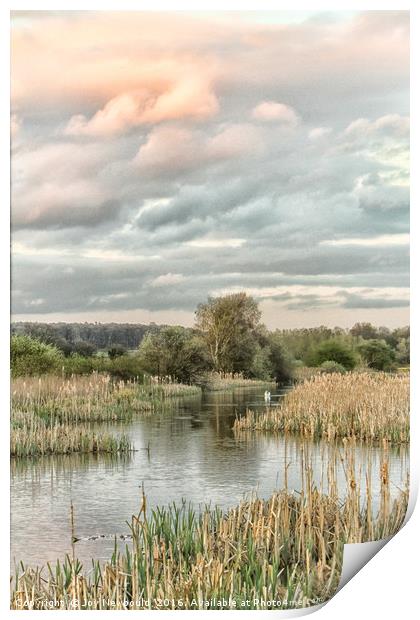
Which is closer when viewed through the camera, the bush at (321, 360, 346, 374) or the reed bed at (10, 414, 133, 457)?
the reed bed at (10, 414, 133, 457)

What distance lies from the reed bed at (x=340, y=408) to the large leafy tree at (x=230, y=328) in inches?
17.5

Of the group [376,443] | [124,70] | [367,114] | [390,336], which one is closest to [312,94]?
[367,114]

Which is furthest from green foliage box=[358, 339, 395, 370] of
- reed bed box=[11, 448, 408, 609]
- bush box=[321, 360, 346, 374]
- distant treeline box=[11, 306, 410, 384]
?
reed bed box=[11, 448, 408, 609]

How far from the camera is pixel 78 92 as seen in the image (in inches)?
308

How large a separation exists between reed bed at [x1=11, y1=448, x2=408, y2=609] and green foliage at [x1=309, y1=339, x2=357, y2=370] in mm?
1028

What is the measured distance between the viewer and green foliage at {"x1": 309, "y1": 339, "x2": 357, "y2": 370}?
805 centimetres

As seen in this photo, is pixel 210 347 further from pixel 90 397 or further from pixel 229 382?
pixel 90 397

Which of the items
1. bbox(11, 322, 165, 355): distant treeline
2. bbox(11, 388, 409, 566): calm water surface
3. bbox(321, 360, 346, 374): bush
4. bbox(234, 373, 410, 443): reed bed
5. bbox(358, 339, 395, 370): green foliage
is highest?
bbox(11, 322, 165, 355): distant treeline

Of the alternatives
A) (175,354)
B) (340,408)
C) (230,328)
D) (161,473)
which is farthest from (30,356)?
(340,408)

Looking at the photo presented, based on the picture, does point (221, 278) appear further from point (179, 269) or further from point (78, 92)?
point (78, 92)

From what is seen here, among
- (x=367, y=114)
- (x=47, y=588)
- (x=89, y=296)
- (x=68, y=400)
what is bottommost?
(x=47, y=588)

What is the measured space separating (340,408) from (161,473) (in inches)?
59.2

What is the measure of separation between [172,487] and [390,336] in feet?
6.44

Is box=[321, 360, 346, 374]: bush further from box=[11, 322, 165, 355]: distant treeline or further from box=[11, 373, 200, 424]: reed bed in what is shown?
box=[11, 322, 165, 355]: distant treeline
